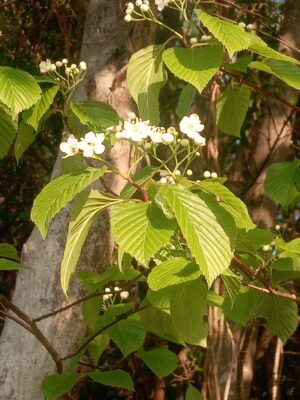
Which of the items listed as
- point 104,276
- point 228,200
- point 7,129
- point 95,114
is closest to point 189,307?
point 104,276

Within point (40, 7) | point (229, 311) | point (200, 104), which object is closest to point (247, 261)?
point (229, 311)

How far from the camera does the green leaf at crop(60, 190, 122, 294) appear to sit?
3.46ft

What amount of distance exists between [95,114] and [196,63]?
0.73ft

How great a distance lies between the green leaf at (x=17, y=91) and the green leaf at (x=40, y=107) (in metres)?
0.05

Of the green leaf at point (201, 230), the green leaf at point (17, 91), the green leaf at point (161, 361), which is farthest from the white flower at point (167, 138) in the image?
the green leaf at point (161, 361)

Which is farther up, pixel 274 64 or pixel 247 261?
pixel 274 64

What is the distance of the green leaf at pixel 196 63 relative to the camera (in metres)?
1.16

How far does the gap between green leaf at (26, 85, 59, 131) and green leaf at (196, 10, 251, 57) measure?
325 millimetres

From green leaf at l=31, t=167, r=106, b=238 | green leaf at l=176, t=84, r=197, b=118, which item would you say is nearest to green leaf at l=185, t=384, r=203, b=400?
green leaf at l=176, t=84, r=197, b=118

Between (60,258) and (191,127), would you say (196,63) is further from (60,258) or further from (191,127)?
(60,258)

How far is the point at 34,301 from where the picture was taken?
4.90 ft

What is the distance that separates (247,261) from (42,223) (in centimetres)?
50

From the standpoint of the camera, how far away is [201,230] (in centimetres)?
93

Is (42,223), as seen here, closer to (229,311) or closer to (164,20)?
(229,311)
